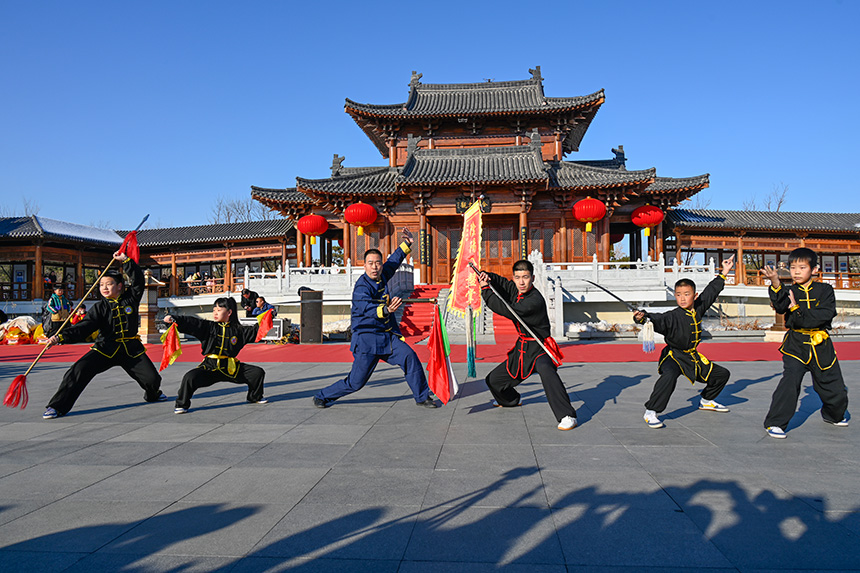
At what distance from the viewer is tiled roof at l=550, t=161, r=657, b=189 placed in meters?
17.1

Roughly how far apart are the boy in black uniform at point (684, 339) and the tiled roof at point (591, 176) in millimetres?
13589

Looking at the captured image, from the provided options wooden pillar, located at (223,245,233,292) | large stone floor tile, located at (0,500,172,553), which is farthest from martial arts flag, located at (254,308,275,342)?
wooden pillar, located at (223,245,233,292)

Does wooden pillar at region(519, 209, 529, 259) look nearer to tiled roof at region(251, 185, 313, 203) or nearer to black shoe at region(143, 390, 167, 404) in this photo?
tiled roof at region(251, 185, 313, 203)

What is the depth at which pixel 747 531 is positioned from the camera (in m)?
2.32

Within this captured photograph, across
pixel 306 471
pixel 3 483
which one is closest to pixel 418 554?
pixel 306 471

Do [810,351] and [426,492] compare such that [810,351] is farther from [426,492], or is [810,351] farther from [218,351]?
[218,351]

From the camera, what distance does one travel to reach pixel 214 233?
23125mm

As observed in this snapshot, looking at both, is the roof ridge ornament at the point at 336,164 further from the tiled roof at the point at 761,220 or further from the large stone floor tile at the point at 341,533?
the large stone floor tile at the point at 341,533

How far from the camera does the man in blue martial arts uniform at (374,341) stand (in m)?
5.01

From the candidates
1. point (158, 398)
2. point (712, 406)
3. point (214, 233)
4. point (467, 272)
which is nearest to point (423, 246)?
point (214, 233)

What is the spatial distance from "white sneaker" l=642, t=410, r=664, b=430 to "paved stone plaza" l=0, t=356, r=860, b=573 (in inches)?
4.8

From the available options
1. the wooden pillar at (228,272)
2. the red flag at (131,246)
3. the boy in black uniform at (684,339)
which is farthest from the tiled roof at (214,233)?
the boy in black uniform at (684,339)

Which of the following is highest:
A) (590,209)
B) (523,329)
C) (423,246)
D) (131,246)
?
(590,209)

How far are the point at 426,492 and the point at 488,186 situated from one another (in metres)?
15.8
